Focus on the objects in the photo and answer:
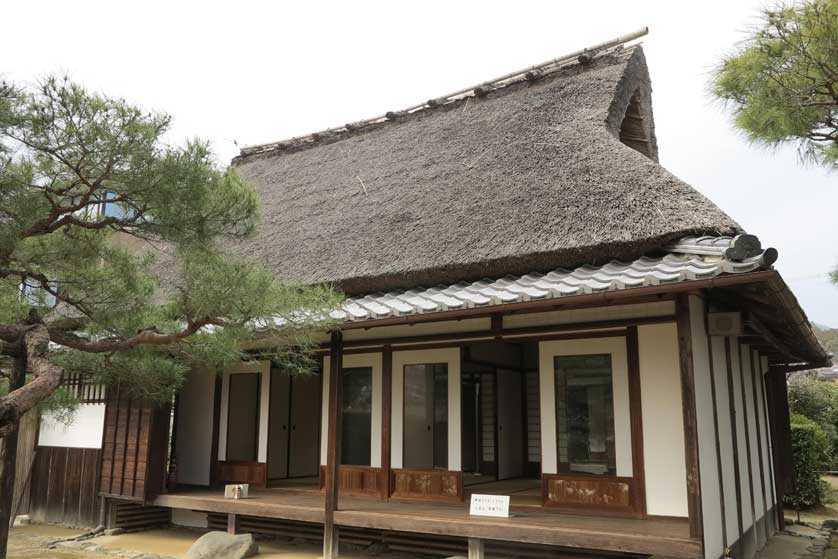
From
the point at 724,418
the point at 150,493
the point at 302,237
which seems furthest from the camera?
the point at 302,237

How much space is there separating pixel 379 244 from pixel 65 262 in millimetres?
3280

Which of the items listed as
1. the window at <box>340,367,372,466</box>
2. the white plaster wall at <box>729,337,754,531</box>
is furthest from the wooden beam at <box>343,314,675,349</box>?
the white plaster wall at <box>729,337,754,531</box>

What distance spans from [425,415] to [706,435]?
295 centimetres

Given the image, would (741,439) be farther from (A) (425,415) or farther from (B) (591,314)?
(A) (425,415)

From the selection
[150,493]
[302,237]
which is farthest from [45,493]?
[302,237]

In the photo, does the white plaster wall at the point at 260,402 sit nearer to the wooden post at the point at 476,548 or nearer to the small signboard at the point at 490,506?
the small signboard at the point at 490,506

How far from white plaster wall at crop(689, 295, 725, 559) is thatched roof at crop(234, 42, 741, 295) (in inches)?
30.4

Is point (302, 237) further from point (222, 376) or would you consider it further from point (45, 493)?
point (45, 493)

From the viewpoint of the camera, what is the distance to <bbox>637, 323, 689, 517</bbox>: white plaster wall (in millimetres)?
5477

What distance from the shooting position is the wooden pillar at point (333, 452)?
6488mm

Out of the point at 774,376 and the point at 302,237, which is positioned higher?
the point at 302,237

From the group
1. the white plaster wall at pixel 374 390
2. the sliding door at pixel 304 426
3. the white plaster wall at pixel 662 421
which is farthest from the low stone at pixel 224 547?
the white plaster wall at pixel 662 421

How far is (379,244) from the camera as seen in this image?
24.6 feet

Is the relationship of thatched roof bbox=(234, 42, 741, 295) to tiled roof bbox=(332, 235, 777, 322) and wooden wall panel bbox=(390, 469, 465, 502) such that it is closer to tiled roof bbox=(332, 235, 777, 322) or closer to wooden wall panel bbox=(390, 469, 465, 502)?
tiled roof bbox=(332, 235, 777, 322)
